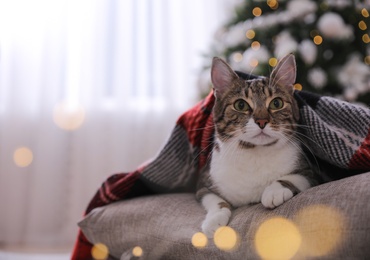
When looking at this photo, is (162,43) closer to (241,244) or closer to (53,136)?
(53,136)

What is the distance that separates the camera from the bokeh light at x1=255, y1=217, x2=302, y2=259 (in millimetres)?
814

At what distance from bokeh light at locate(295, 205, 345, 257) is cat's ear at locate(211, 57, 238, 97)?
42cm

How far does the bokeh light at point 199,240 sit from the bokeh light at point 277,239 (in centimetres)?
14

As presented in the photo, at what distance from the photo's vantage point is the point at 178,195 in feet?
4.22

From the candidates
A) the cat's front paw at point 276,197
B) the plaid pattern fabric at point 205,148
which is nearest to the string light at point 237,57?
the plaid pattern fabric at point 205,148

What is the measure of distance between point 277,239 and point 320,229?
9 centimetres

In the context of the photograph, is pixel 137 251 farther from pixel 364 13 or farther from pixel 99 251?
pixel 364 13

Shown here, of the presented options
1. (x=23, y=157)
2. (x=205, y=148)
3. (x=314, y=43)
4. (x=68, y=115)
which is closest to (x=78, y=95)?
(x=68, y=115)

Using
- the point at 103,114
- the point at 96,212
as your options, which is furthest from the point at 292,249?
the point at 103,114

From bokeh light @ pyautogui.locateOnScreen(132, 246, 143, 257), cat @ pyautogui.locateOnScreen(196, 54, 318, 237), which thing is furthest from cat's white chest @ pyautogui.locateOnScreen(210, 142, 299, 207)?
bokeh light @ pyautogui.locateOnScreen(132, 246, 143, 257)

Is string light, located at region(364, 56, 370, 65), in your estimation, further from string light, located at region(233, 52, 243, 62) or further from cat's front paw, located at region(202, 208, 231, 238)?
cat's front paw, located at region(202, 208, 231, 238)

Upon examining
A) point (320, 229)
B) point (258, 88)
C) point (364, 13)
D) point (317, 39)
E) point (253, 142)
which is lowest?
point (320, 229)

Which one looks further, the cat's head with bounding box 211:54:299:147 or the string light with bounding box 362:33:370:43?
the string light with bounding box 362:33:370:43

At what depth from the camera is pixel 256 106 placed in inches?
40.3
